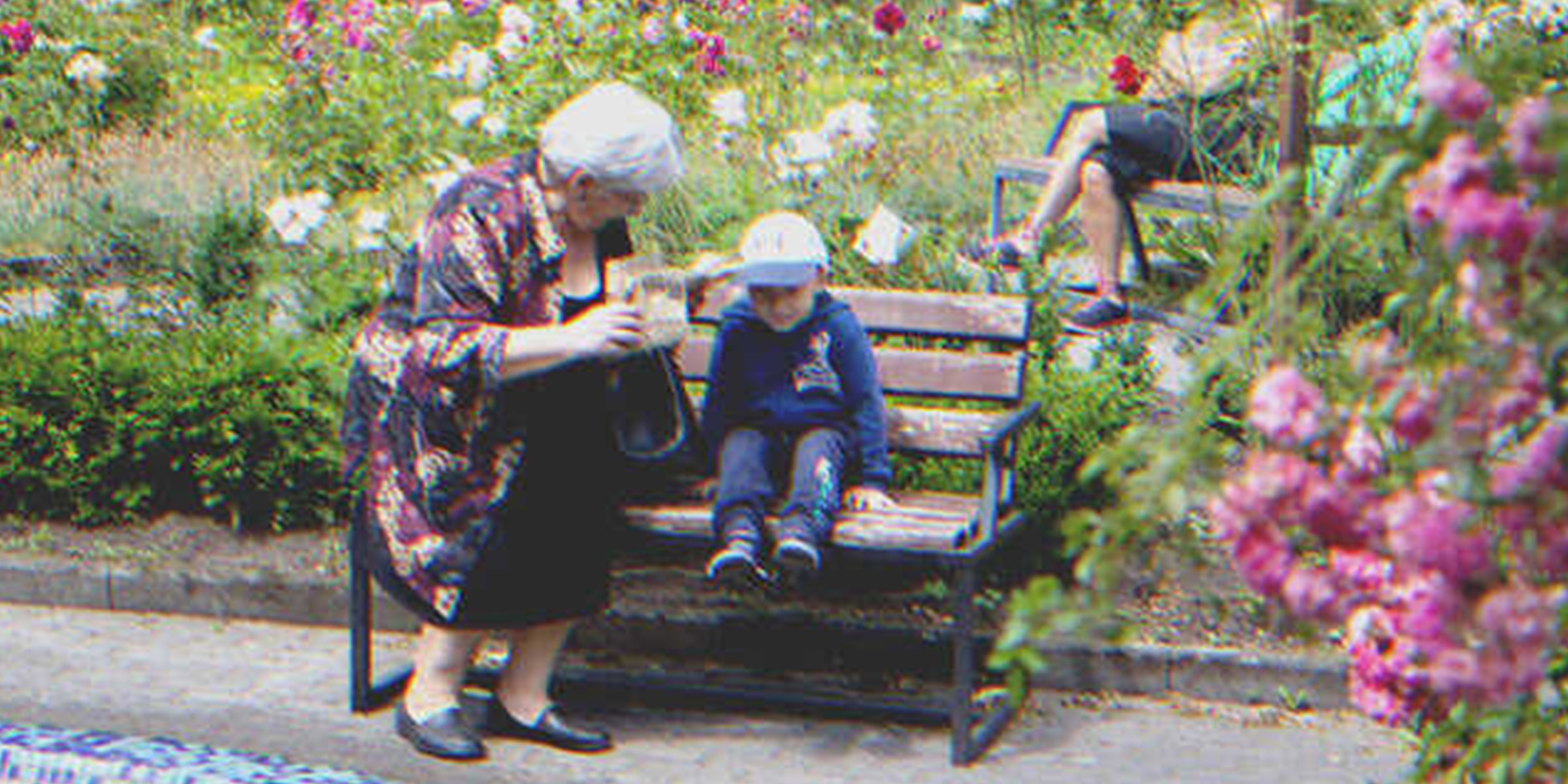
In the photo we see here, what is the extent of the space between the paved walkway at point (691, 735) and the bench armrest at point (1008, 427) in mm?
680

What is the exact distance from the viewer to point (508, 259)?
14.3 feet

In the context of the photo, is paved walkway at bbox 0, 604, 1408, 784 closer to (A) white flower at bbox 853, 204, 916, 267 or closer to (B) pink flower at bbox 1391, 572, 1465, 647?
(A) white flower at bbox 853, 204, 916, 267

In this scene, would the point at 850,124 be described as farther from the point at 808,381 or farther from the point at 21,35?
the point at 21,35

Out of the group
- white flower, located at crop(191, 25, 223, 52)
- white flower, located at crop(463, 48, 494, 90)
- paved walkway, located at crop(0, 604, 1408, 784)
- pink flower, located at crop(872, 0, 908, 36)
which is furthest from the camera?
white flower, located at crop(191, 25, 223, 52)

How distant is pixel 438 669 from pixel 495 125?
2862mm

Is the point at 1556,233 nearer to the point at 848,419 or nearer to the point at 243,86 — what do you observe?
the point at 848,419

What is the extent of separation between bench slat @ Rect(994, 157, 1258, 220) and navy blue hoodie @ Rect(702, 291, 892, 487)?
1.78 metres

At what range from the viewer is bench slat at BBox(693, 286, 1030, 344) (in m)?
5.15


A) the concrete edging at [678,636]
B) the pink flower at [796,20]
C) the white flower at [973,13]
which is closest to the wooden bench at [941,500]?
the concrete edging at [678,636]

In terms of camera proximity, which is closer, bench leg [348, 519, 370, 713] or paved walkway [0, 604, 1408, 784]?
paved walkway [0, 604, 1408, 784]

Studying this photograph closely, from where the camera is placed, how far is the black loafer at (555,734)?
4.66m

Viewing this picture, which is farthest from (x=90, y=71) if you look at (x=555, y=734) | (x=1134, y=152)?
(x=555, y=734)

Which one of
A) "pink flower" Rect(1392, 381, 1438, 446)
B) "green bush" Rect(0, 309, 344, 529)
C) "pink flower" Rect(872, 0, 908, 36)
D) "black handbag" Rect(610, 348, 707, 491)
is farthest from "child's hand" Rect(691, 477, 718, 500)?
"pink flower" Rect(872, 0, 908, 36)

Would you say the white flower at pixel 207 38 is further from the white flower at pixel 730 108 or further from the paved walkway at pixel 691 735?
the paved walkway at pixel 691 735
